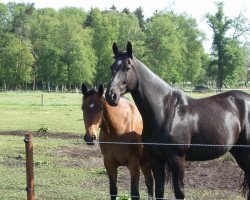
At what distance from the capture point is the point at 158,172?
5734 millimetres

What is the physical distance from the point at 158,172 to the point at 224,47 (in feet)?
209

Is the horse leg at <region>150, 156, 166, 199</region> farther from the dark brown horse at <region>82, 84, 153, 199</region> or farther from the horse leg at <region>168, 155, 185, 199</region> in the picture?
the dark brown horse at <region>82, 84, 153, 199</region>

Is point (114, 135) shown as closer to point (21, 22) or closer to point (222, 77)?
point (222, 77)

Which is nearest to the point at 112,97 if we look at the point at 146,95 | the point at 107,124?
the point at 146,95

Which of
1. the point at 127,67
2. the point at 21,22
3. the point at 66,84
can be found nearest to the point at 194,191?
the point at 127,67

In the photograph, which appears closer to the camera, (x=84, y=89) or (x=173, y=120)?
(x=173, y=120)

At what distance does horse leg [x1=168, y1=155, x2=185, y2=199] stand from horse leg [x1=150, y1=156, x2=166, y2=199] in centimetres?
25

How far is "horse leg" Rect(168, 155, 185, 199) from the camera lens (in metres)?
5.43

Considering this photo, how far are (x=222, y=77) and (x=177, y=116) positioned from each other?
205ft

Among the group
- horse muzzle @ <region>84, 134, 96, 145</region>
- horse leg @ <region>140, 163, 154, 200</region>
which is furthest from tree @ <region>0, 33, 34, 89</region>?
horse muzzle @ <region>84, 134, 96, 145</region>

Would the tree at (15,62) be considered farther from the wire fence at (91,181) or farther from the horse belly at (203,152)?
the horse belly at (203,152)

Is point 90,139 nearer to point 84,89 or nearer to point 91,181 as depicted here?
point 84,89

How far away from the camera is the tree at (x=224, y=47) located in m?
66.4

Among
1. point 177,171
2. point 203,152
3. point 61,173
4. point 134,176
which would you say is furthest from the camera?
point 61,173
